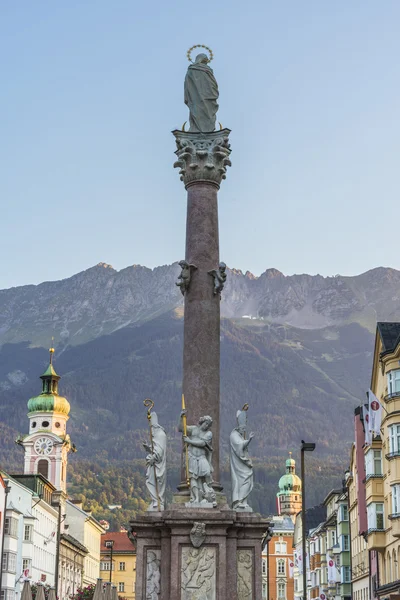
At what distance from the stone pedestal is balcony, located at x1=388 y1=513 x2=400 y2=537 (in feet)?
92.1

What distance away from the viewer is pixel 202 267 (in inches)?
981

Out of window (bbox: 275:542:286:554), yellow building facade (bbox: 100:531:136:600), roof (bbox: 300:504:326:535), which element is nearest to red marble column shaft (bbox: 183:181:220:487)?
roof (bbox: 300:504:326:535)

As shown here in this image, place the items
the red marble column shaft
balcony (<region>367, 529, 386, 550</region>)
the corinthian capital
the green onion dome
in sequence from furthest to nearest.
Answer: the green onion dome < balcony (<region>367, 529, 386, 550</region>) < the corinthian capital < the red marble column shaft

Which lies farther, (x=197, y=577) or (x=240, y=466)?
(x=240, y=466)

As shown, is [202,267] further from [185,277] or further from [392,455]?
[392,455]

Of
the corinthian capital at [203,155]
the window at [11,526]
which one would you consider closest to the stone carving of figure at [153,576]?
the corinthian capital at [203,155]

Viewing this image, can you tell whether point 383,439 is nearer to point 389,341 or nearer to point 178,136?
point 389,341

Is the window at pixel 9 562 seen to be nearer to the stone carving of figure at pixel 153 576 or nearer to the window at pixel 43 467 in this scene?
the window at pixel 43 467

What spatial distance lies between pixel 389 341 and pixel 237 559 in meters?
32.7

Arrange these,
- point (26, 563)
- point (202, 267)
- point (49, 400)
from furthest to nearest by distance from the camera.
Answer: point (49, 400) → point (26, 563) → point (202, 267)

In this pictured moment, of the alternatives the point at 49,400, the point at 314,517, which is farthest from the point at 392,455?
the point at 314,517

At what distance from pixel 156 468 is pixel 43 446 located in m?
101

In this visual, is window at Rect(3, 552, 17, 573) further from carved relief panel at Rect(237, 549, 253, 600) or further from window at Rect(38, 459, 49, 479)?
carved relief panel at Rect(237, 549, 253, 600)

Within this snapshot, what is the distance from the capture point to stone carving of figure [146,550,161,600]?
861 inches
